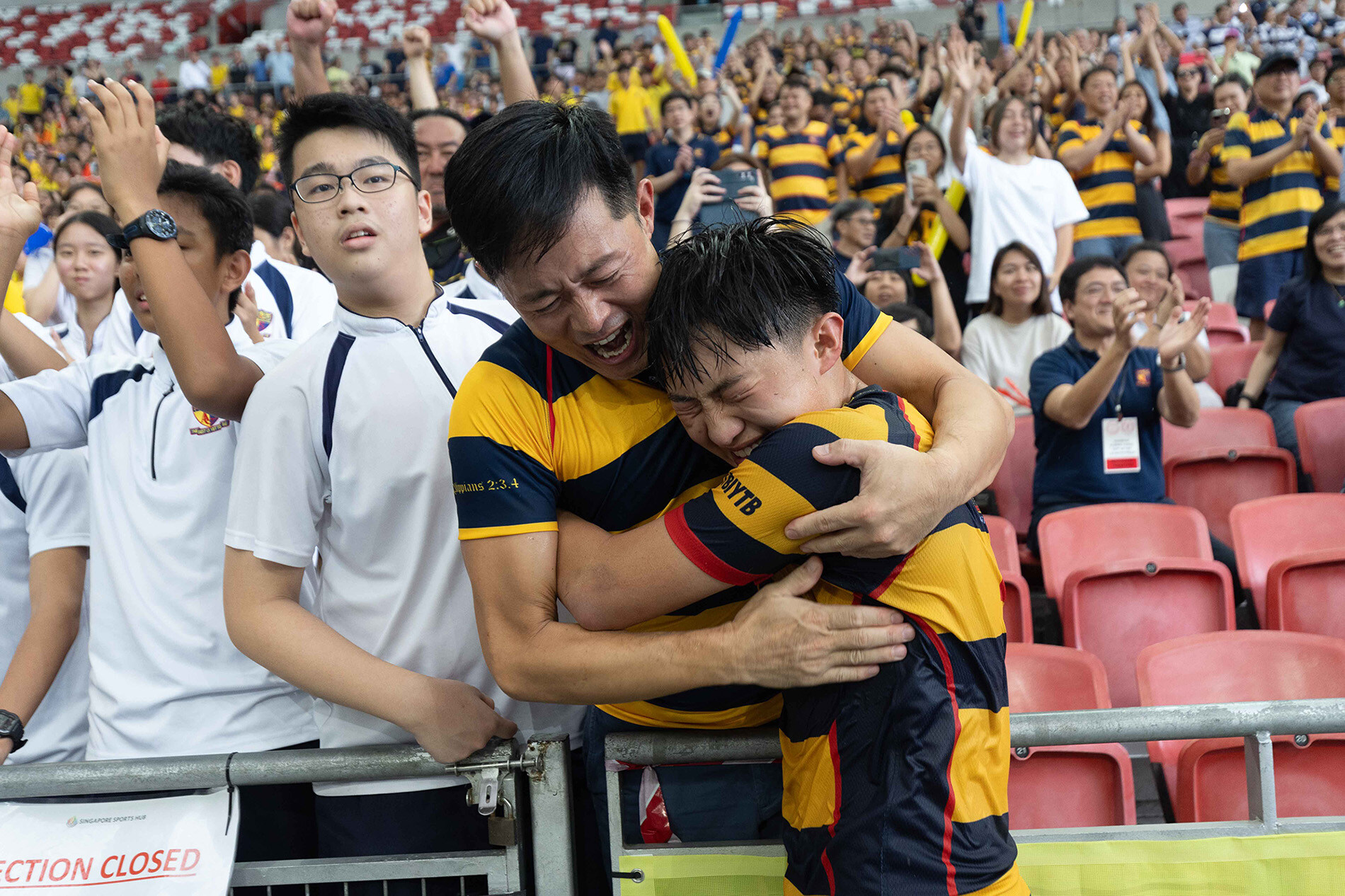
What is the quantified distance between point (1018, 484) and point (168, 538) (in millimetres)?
3502

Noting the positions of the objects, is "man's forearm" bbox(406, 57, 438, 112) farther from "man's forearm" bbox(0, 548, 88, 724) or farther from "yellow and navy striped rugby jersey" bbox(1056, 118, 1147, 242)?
"yellow and navy striped rugby jersey" bbox(1056, 118, 1147, 242)

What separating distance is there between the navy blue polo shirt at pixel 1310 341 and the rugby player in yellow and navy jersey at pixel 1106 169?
1.67 meters

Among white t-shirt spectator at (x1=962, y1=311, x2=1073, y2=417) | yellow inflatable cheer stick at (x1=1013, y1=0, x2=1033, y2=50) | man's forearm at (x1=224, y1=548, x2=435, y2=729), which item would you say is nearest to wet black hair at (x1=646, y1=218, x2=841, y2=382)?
man's forearm at (x1=224, y1=548, x2=435, y2=729)

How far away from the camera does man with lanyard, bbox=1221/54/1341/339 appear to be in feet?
19.7

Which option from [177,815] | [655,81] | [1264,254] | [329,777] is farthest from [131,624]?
[655,81]

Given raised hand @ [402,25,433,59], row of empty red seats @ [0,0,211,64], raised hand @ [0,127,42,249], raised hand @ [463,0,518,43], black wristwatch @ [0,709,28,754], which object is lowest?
black wristwatch @ [0,709,28,754]

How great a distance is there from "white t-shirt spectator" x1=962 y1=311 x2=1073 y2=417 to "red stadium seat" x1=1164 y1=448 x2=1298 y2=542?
710 mm

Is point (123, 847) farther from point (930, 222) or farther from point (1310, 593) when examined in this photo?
point (930, 222)

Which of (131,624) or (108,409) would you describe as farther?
(108,409)

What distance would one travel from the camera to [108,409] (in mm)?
1972

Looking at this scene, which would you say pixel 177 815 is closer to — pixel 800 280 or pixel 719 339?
pixel 719 339

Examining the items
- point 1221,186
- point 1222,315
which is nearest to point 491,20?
point 1222,315

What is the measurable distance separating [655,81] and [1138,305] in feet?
32.7

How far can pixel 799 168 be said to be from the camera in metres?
7.13
